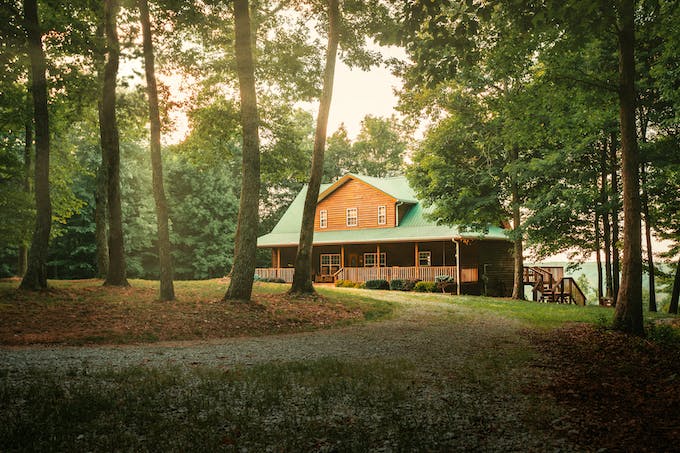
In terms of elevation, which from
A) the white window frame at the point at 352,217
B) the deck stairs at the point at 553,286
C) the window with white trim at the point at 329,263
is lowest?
the deck stairs at the point at 553,286

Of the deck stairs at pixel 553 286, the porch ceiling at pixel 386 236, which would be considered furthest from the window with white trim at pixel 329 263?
the deck stairs at pixel 553 286

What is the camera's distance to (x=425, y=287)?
86.4 ft

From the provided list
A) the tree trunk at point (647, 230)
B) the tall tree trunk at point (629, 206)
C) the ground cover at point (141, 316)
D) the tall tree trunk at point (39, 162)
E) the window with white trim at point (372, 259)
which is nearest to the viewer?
the ground cover at point (141, 316)

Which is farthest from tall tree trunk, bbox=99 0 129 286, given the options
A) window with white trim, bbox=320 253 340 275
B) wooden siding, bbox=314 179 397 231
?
window with white trim, bbox=320 253 340 275

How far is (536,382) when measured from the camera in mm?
6219

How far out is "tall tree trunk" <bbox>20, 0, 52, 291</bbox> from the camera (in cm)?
1416

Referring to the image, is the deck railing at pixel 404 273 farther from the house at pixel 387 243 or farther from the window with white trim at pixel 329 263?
the window with white trim at pixel 329 263

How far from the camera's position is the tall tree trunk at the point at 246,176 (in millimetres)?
13883

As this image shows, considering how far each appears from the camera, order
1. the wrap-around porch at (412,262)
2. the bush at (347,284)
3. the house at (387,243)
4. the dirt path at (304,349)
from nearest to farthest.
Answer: the dirt path at (304,349) → the wrap-around porch at (412,262) → the house at (387,243) → the bush at (347,284)

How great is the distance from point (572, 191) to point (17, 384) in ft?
65.1

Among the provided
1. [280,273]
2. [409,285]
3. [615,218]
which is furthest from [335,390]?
[280,273]

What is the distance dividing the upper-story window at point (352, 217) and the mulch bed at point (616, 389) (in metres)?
24.2

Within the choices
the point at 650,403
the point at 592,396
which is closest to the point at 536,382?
the point at 592,396

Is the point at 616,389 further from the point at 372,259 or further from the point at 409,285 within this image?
the point at 372,259
